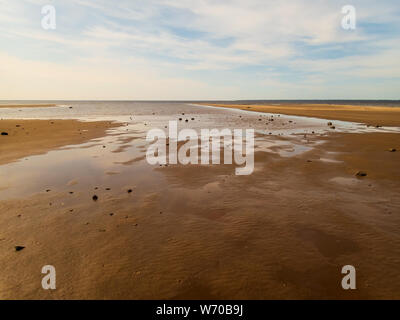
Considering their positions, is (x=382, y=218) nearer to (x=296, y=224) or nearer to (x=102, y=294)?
(x=296, y=224)

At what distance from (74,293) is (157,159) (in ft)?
28.1

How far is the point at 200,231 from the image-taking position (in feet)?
17.3

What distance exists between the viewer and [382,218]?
570cm

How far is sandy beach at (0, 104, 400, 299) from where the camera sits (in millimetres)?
3695

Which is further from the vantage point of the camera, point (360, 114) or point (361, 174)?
point (360, 114)

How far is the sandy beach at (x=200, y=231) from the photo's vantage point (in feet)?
12.1

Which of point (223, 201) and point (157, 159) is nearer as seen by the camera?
point (223, 201)
